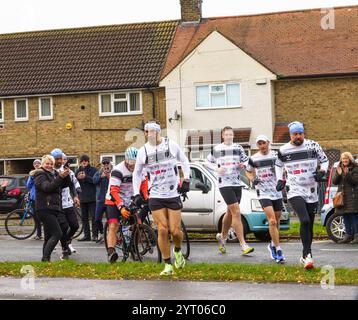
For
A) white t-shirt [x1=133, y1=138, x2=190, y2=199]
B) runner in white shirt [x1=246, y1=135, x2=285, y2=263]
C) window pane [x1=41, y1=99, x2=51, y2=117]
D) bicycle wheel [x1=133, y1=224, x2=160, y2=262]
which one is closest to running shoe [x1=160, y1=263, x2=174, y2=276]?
white t-shirt [x1=133, y1=138, x2=190, y2=199]

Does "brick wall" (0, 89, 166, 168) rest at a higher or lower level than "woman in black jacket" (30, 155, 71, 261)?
higher

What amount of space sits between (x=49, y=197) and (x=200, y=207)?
576 centimetres

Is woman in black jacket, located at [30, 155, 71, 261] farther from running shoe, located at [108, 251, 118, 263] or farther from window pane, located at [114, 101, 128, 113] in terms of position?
window pane, located at [114, 101, 128, 113]

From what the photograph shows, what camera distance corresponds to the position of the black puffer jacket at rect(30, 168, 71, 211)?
15.6m

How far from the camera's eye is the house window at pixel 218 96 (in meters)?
43.2

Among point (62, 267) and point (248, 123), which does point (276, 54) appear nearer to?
point (248, 123)

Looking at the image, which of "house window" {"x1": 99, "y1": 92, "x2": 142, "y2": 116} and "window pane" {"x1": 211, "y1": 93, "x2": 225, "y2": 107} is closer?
"window pane" {"x1": 211, "y1": 93, "x2": 225, "y2": 107}

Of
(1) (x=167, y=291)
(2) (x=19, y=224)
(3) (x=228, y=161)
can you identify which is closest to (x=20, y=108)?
(2) (x=19, y=224)

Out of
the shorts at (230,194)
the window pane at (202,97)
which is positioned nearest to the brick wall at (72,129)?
the window pane at (202,97)

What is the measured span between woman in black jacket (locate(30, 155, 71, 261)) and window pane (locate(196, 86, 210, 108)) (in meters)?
28.0

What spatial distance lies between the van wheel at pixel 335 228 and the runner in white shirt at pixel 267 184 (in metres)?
4.17

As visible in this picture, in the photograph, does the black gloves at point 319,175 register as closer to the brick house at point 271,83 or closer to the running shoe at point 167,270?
the running shoe at point 167,270

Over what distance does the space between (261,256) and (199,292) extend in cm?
522

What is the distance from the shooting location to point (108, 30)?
159 ft
